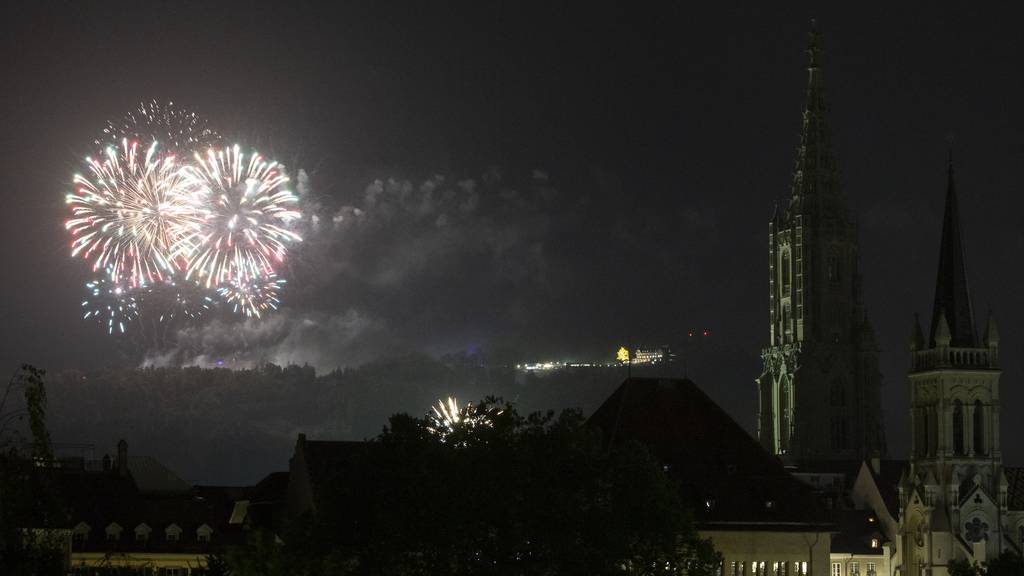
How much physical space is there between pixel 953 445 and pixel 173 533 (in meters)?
64.3

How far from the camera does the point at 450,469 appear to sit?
96688mm

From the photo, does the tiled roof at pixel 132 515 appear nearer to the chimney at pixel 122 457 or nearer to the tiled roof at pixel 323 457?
the chimney at pixel 122 457

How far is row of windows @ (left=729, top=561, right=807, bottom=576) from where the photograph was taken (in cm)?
11412

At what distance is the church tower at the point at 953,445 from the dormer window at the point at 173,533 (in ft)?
195

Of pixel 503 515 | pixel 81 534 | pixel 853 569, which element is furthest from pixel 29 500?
pixel 853 569

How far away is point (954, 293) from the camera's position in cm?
17488

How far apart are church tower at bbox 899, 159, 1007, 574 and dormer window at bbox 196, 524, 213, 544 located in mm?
57667

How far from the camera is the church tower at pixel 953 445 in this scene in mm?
167250

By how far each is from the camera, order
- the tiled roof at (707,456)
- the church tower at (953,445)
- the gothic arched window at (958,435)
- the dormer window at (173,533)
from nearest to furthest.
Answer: the tiled roof at (707,456) < the dormer window at (173,533) < the church tower at (953,445) < the gothic arched window at (958,435)

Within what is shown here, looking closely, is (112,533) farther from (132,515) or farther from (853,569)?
(853,569)

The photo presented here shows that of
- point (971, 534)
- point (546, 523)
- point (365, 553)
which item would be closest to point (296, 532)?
point (365, 553)

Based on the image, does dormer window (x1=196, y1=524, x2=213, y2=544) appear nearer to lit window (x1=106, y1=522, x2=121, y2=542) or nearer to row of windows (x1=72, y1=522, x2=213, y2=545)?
row of windows (x1=72, y1=522, x2=213, y2=545)

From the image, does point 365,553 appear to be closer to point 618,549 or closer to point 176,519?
point 618,549

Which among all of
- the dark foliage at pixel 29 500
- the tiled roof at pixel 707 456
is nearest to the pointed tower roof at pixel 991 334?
the tiled roof at pixel 707 456
